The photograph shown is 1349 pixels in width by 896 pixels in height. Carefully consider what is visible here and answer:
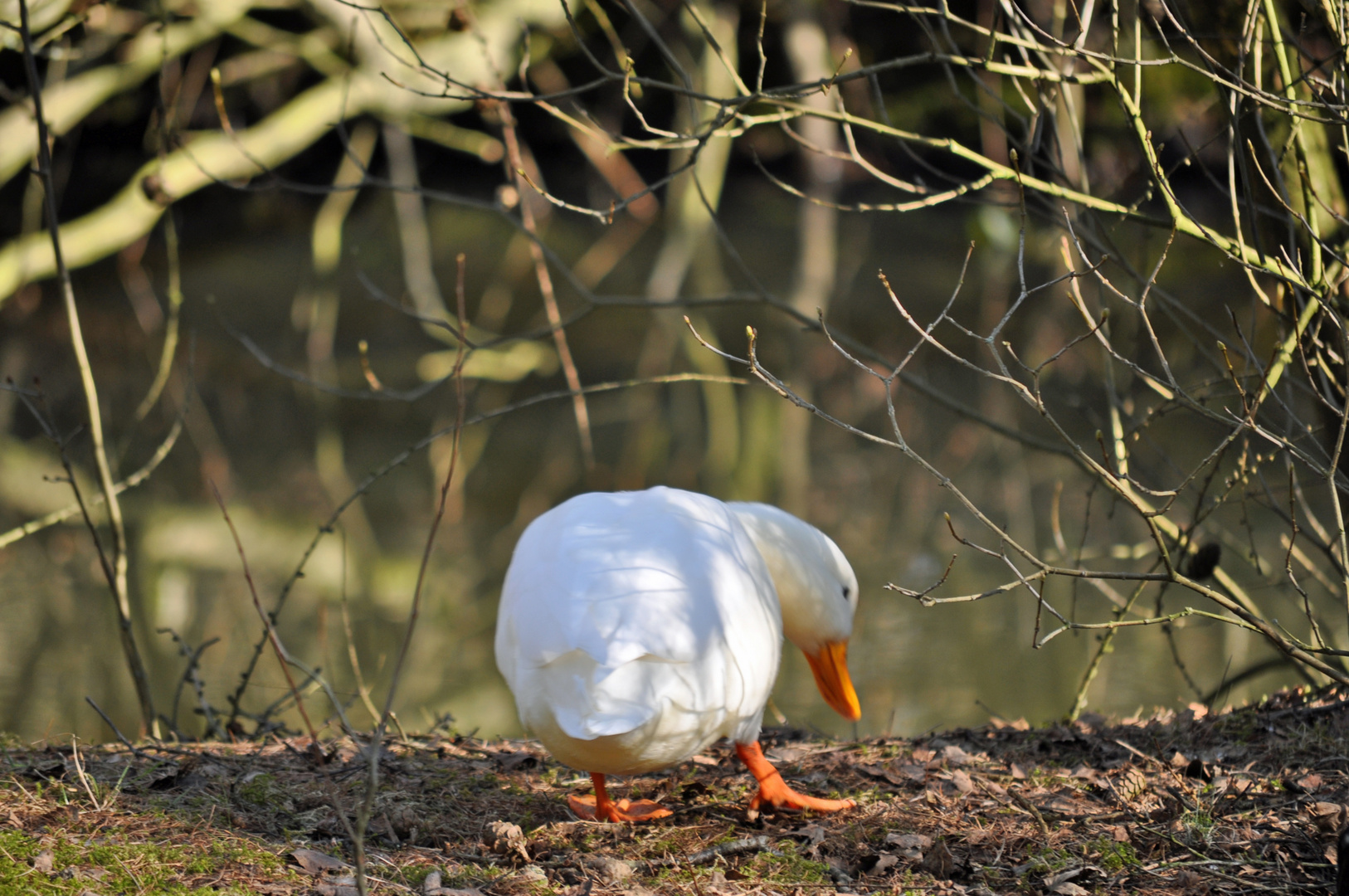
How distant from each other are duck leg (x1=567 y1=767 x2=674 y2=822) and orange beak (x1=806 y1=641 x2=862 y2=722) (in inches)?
30.9

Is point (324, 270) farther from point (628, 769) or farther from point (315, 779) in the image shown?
point (628, 769)

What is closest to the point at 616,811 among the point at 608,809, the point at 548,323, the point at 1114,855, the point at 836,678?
the point at 608,809

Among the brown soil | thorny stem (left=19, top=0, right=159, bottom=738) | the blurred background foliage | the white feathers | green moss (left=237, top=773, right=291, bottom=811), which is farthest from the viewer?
the blurred background foliage

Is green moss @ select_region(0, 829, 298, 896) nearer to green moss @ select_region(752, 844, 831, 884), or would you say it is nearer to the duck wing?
the duck wing

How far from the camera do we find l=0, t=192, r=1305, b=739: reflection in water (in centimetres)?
500

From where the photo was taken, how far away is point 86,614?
573 cm

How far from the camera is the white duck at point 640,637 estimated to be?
7.71 feet

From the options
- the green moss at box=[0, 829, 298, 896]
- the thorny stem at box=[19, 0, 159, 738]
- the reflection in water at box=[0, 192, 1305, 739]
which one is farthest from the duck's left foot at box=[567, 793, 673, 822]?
the thorny stem at box=[19, 0, 159, 738]

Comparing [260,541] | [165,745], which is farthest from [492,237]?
[165,745]

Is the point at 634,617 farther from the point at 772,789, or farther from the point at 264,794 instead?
the point at 264,794

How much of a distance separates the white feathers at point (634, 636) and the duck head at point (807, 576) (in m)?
0.46

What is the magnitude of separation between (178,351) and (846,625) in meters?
8.79

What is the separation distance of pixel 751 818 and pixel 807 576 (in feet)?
2.62

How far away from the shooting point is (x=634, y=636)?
2367mm
